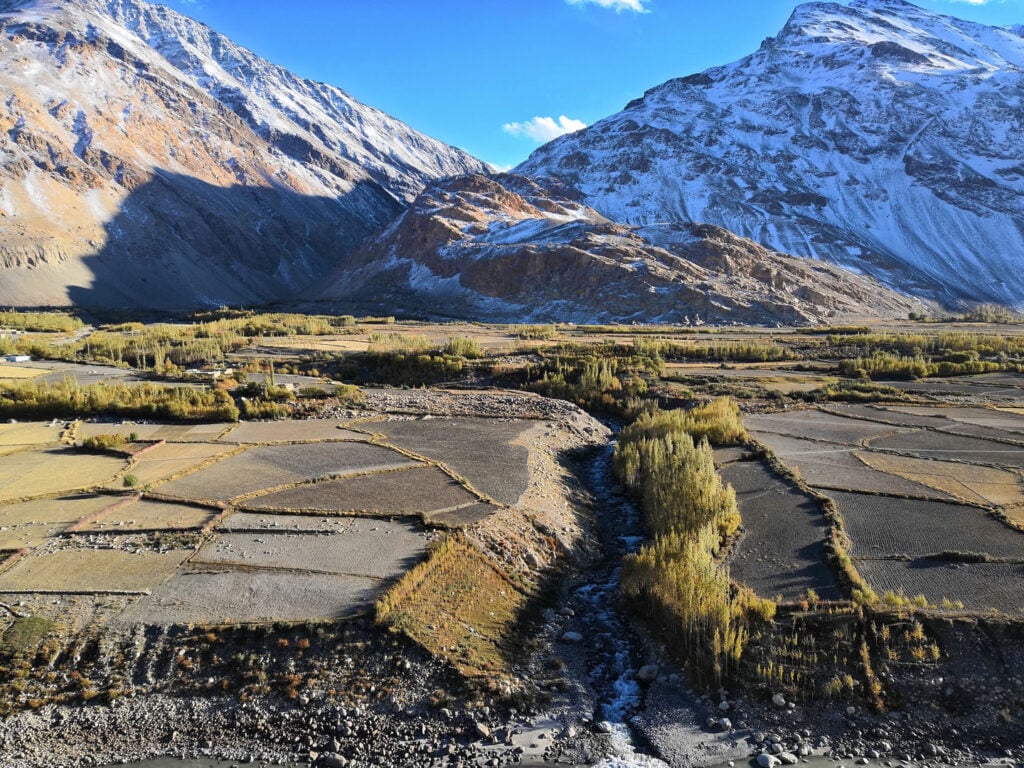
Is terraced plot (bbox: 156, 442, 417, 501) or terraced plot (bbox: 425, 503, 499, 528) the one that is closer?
terraced plot (bbox: 425, 503, 499, 528)

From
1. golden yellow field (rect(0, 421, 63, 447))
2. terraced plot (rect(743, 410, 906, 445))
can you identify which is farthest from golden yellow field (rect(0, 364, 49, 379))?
terraced plot (rect(743, 410, 906, 445))

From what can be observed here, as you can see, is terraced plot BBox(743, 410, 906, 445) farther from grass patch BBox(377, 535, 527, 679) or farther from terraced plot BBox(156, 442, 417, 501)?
grass patch BBox(377, 535, 527, 679)

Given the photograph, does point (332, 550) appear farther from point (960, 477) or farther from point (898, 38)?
point (898, 38)

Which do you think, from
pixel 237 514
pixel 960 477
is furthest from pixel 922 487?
pixel 237 514

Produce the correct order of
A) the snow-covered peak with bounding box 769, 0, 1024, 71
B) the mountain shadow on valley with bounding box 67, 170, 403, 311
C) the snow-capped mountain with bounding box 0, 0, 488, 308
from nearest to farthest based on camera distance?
the snow-capped mountain with bounding box 0, 0, 488, 308
the mountain shadow on valley with bounding box 67, 170, 403, 311
the snow-covered peak with bounding box 769, 0, 1024, 71

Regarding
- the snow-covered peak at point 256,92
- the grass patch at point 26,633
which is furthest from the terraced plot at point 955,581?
the snow-covered peak at point 256,92

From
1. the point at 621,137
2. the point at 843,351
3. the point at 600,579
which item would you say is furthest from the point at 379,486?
the point at 621,137
